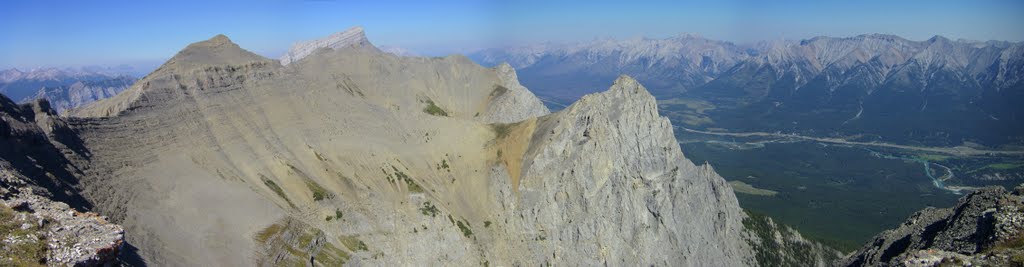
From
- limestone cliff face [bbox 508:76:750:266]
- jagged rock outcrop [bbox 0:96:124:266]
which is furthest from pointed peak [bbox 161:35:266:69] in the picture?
limestone cliff face [bbox 508:76:750:266]

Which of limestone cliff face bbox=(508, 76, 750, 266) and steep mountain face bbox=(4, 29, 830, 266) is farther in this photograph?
limestone cliff face bbox=(508, 76, 750, 266)

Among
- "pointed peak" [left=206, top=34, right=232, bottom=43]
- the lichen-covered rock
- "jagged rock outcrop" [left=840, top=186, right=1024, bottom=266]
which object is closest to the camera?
the lichen-covered rock

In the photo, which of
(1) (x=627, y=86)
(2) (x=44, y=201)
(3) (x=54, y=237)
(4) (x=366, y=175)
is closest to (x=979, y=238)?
(3) (x=54, y=237)

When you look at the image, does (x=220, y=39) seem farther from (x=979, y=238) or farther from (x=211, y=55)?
(x=979, y=238)

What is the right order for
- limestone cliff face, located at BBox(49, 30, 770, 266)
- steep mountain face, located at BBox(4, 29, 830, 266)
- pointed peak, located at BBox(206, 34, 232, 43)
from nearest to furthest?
steep mountain face, located at BBox(4, 29, 830, 266)
limestone cliff face, located at BBox(49, 30, 770, 266)
pointed peak, located at BBox(206, 34, 232, 43)

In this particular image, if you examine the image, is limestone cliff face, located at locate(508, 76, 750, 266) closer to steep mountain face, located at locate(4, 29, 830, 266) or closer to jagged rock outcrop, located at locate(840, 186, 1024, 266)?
steep mountain face, located at locate(4, 29, 830, 266)

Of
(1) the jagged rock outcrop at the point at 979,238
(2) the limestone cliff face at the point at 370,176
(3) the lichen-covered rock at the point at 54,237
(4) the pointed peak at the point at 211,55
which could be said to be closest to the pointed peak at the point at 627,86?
(2) the limestone cliff face at the point at 370,176

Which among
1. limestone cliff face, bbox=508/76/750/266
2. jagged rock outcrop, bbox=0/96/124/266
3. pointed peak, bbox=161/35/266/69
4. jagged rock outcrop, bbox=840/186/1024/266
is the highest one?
pointed peak, bbox=161/35/266/69
